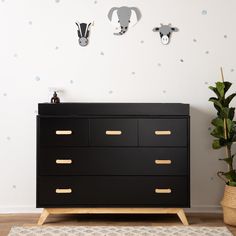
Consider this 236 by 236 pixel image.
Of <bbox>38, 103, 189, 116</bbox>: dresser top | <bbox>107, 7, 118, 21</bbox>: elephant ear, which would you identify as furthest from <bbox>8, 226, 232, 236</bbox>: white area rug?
<bbox>107, 7, 118, 21</bbox>: elephant ear

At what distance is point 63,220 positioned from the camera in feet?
11.5

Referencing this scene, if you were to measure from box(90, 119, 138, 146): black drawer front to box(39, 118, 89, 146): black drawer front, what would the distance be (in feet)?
0.21

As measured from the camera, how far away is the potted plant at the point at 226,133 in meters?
3.37

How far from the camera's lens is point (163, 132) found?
11.0ft

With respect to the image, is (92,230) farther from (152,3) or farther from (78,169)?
(152,3)

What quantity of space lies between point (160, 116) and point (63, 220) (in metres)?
1.19

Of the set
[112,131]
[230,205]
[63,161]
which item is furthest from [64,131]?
[230,205]

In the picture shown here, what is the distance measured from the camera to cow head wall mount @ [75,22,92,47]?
12.3ft

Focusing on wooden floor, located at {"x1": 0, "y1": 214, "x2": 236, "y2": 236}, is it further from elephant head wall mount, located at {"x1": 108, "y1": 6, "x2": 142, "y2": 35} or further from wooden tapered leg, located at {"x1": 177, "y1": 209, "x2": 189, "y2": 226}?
elephant head wall mount, located at {"x1": 108, "y1": 6, "x2": 142, "y2": 35}

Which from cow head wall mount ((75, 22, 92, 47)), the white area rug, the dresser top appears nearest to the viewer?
the white area rug

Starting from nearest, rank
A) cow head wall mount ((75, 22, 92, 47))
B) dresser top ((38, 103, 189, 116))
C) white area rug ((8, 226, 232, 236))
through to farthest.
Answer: white area rug ((8, 226, 232, 236)) < dresser top ((38, 103, 189, 116)) < cow head wall mount ((75, 22, 92, 47))

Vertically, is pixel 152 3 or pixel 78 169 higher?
pixel 152 3

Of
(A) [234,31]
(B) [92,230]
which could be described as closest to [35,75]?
(B) [92,230]

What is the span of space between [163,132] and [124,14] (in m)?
1.16
